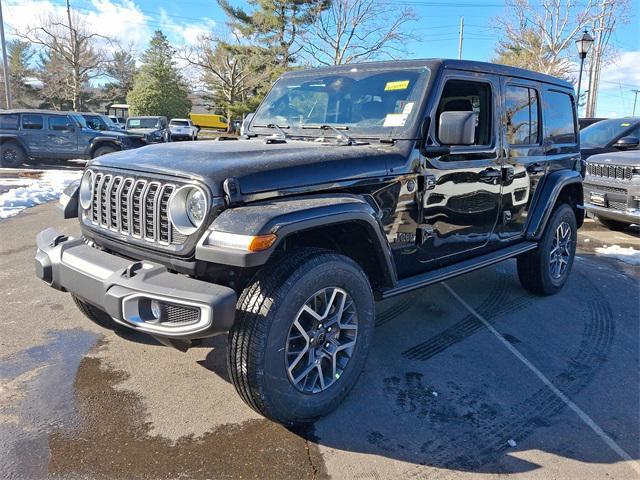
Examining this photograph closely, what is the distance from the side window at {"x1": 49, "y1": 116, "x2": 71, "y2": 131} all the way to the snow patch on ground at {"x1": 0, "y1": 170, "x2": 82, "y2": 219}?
3.26 meters

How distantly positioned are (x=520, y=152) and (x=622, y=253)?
3.66 m

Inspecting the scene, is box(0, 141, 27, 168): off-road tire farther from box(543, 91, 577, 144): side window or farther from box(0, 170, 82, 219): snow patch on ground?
box(543, 91, 577, 144): side window

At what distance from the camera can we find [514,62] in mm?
30812

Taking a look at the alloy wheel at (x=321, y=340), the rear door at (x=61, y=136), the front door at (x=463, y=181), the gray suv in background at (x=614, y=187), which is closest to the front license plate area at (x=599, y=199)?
the gray suv in background at (x=614, y=187)

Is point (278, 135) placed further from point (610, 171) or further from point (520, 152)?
point (610, 171)

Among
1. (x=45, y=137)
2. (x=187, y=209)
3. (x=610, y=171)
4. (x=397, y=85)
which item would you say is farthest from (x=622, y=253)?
(x=45, y=137)

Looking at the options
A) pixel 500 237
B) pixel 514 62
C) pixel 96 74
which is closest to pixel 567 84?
pixel 500 237

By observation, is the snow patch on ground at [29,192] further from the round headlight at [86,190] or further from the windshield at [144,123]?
the windshield at [144,123]

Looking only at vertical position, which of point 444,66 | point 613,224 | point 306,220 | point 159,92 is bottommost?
point 613,224

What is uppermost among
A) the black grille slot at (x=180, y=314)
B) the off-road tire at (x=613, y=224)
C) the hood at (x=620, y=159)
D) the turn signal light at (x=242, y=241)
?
the hood at (x=620, y=159)

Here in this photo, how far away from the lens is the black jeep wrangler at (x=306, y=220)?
240 centimetres

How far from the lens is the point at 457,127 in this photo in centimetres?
318

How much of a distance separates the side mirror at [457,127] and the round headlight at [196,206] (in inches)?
65.5

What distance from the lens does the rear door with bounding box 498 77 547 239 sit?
4074mm
